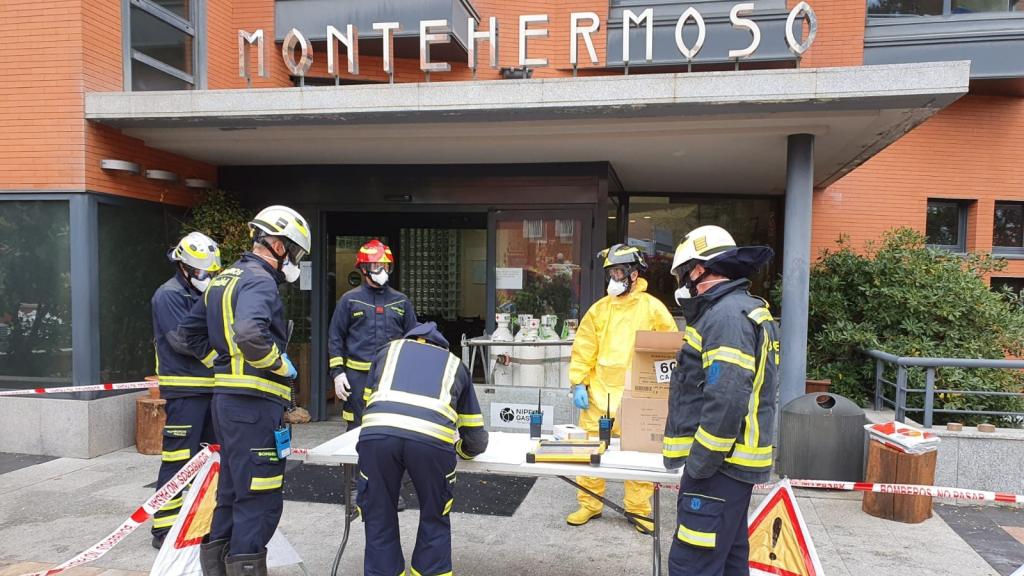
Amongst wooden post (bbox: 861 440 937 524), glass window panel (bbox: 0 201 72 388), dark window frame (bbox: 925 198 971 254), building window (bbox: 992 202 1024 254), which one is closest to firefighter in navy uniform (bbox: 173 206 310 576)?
glass window panel (bbox: 0 201 72 388)

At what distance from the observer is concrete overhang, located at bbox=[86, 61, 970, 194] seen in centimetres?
502

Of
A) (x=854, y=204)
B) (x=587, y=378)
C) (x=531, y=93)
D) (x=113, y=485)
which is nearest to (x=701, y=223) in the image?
(x=854, y=204)

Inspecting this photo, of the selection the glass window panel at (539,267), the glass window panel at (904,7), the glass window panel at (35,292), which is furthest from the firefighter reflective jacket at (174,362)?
the glass window panel at (904,7)

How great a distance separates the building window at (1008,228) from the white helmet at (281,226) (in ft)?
35.9

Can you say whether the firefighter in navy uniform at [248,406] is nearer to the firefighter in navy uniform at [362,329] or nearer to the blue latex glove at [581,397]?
the firefighter in navy uniform at [362,329]

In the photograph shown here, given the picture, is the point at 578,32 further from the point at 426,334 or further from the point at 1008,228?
the point at 1008,228

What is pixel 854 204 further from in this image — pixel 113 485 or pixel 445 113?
pixel 113 485

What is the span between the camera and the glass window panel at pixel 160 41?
695 cm

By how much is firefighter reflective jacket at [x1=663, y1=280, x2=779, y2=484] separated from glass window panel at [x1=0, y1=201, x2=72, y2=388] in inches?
249

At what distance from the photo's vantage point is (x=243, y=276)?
339cm

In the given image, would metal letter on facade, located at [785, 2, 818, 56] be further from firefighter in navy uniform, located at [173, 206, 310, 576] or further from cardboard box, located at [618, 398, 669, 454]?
firefighter in navy uniform, located at [173, 206, 310, 576]

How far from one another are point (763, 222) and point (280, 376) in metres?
8.79

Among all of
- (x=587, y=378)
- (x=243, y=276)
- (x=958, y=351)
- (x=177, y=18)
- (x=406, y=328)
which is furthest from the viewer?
(x=177, y=18)

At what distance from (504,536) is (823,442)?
9.56ft
